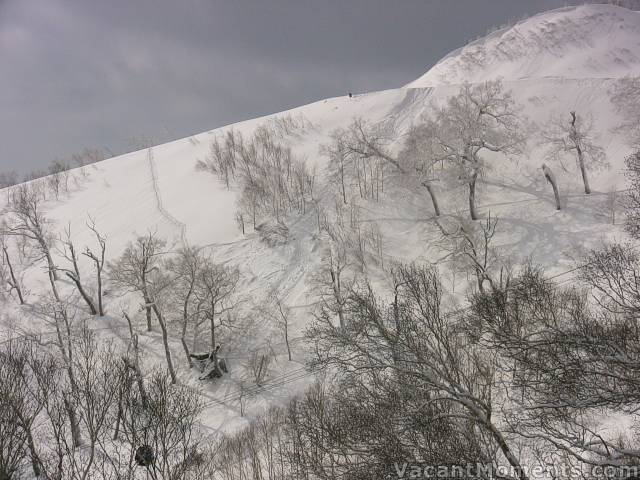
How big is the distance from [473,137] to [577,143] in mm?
8017

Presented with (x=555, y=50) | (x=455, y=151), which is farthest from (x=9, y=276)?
(x=555, y=50)

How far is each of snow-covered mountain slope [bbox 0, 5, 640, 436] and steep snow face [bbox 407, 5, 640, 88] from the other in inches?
9.8

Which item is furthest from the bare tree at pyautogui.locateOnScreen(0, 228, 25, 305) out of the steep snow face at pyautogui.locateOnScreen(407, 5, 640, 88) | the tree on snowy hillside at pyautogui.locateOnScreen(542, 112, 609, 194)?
the steep snow face at pyautogui.locateOnScreen(407, 5, 640, 88)

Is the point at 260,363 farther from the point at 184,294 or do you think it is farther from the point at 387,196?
the point at 387,196

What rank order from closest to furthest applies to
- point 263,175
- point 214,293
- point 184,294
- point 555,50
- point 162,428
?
point 162,428
point 214,293
point 184,294
point 263,175
point 555,50

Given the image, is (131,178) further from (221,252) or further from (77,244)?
(221,252)

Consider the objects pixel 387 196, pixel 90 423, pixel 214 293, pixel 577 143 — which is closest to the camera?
pixel 90 423

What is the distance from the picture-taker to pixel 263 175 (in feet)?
124

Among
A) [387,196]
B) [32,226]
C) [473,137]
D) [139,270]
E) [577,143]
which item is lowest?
[139,270]

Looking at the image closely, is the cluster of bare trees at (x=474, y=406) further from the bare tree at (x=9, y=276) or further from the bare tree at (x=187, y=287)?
the bare tree at (x=9, y=276)

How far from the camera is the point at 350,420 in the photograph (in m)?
10.8

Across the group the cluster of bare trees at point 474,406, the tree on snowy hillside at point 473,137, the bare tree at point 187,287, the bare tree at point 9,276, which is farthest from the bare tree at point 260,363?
the bare tree at point 9,276

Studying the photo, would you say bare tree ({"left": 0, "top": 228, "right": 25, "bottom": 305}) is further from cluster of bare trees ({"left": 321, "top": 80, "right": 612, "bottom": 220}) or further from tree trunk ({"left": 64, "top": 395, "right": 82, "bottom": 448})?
cluster of bare trees ({"left": 321, "top": 80, "right": 612, "bottom": 220})

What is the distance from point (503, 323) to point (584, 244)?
12.9 m
